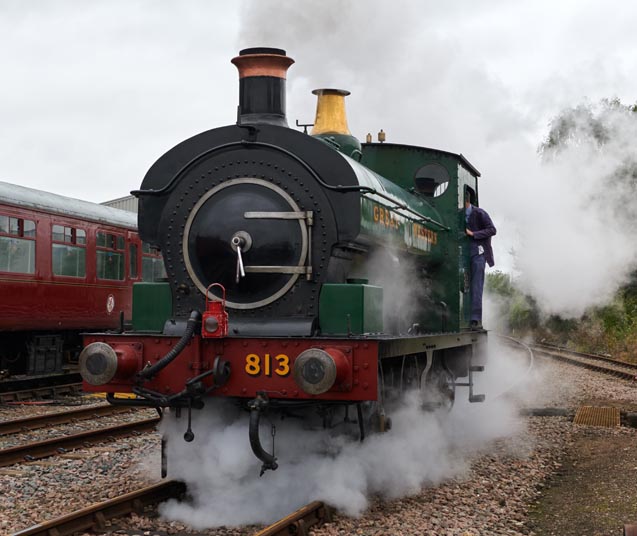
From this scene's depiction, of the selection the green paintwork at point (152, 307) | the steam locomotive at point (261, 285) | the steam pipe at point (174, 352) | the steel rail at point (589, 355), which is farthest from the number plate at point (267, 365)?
the steel rail at point (589, 355)

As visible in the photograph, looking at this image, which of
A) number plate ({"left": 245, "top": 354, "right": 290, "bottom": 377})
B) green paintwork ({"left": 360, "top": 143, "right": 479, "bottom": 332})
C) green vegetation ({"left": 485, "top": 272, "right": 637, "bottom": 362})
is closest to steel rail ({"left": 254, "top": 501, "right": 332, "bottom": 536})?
number plate ({"left": 245, "top": 354, "right": 290, "bottom": 377})

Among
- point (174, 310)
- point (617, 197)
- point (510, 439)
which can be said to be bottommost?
point (510, 439)

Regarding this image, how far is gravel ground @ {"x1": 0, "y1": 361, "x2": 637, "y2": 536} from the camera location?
565 cm

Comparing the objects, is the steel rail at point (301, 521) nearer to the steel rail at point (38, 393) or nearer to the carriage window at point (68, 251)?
the steel rail at point (38, 393)

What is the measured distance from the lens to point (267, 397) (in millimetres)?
5672

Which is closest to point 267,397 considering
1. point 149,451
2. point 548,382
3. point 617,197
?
point 149,451

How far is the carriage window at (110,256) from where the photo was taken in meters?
13.9

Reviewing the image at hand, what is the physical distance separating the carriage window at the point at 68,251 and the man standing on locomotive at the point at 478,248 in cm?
630

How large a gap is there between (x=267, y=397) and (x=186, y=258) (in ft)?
4.09

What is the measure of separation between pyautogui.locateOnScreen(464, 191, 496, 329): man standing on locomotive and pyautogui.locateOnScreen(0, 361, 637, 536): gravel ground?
1.50 meters

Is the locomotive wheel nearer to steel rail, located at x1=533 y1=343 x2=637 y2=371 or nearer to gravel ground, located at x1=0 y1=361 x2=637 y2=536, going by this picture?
gravel ground, located at x1=0 y1=361 x2=637 y2=536

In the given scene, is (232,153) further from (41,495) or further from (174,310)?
(41,495)

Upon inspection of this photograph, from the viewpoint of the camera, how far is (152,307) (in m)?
6.53

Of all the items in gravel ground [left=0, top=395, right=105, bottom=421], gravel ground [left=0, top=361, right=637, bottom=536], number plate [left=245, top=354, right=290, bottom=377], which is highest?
number plate [left=245, top=354, right=290, bottom=377]
